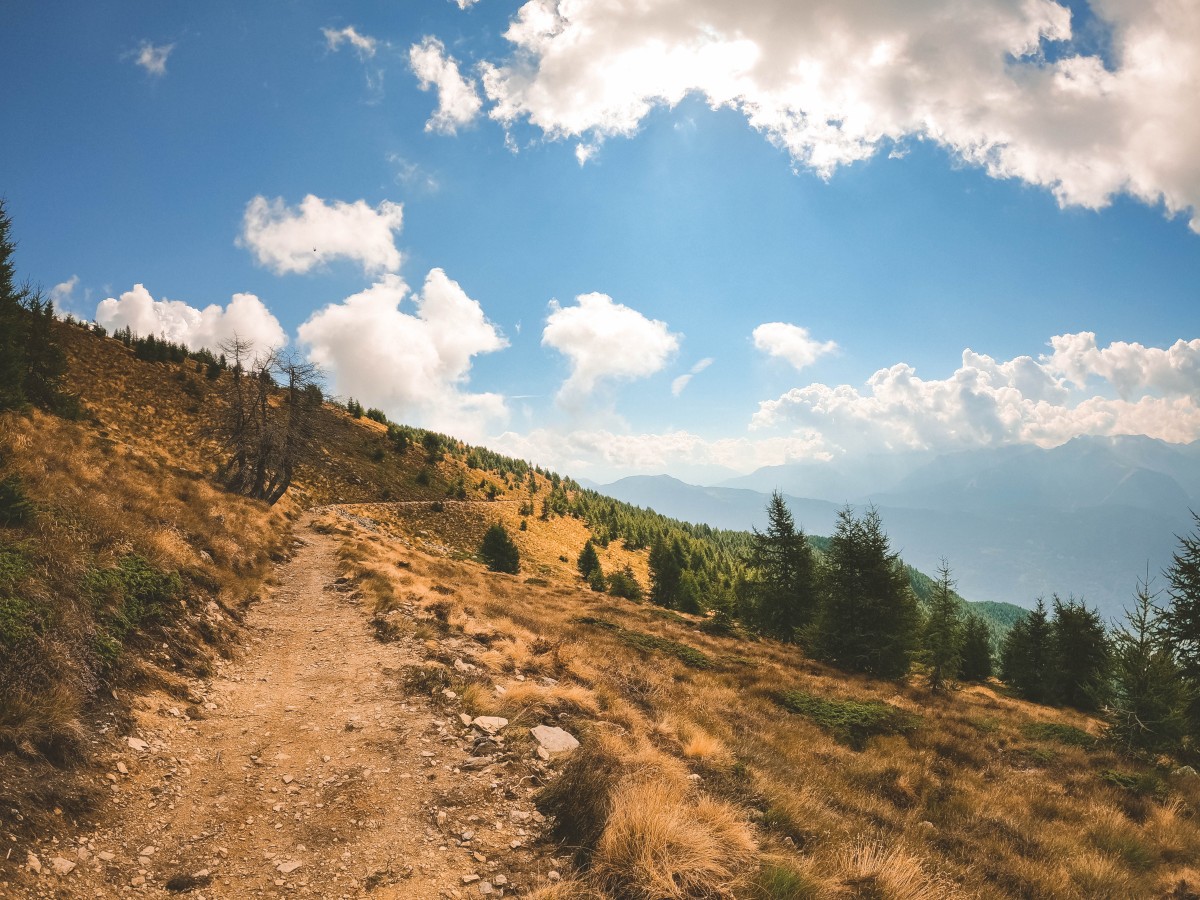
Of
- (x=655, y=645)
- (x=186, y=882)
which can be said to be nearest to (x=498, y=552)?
(x=655, y=645)

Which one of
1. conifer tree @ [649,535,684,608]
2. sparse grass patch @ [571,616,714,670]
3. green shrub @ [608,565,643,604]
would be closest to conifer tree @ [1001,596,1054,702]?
conifer tree @ [649,535,684,608]

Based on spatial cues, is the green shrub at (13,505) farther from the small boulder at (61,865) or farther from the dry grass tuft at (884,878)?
the dry grass tuft at (884,878)

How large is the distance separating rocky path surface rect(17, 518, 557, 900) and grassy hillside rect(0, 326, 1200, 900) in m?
0.44

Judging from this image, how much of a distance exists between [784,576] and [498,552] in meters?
24.7

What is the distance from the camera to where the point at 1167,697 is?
18.0 m

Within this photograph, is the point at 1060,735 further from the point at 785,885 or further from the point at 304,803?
the point at 304,803

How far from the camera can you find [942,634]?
29250mm

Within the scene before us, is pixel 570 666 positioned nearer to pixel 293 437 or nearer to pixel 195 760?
pixel 195 760

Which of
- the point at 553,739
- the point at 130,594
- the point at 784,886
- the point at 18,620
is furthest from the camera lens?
the point at 130,594

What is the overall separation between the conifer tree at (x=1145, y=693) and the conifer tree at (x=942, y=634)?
8.04m

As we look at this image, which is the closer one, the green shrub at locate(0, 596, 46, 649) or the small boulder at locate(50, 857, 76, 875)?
the small boulder at locate(50, 857, 76, 875)

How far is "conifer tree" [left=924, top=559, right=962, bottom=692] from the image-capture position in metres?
27.3

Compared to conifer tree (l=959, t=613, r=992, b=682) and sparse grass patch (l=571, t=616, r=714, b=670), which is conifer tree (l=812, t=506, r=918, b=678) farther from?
conifer tree (l=959, t=613, r=992, b=682)

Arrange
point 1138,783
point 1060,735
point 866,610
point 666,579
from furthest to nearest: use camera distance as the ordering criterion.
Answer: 1. point 666,579
2. point 866,610
3. point 1060,735
4. point 1138,783
